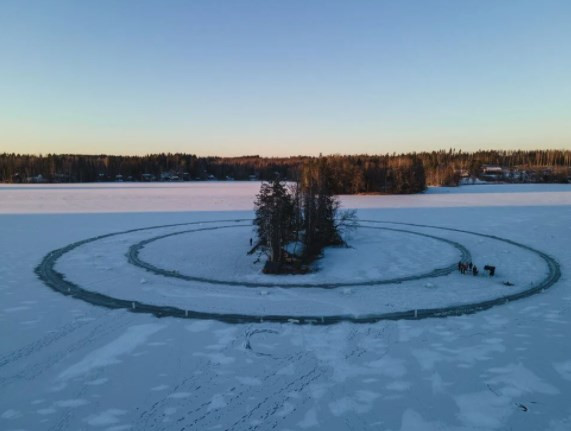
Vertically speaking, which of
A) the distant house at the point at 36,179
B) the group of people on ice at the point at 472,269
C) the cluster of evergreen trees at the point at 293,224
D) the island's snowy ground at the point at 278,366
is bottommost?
the island's snowy ground at the point at 278,366

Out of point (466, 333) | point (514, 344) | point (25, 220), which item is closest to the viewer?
point (514, 344)

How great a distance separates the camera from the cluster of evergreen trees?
86.4ft

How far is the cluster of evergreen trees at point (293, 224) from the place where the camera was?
26.3 metres

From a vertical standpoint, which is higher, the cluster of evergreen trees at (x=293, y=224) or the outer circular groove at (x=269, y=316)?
the cluster of evergreen trees at (x=293, y=224)

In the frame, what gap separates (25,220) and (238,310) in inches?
1569

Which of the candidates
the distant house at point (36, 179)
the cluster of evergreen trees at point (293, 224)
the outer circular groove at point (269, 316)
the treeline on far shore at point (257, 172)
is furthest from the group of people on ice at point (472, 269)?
the distant house at point (36, 179)

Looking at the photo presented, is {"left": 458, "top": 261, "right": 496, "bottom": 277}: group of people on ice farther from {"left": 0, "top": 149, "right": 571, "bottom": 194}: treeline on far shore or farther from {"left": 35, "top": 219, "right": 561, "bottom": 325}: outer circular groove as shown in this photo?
{"left": 0, "top": 149, "right": 571, "bottom": 194}: treeline on far shore

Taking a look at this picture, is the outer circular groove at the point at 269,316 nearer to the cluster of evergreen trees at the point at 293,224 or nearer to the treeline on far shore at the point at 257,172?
the cluster of evergreen trees at the point at 293,224

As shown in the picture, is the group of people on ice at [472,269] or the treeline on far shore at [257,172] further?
the treeline on far shore at [257,172]

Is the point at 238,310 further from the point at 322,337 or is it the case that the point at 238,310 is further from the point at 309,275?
the point at 309,275

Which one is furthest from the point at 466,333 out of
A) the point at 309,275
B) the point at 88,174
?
the point at 88,174

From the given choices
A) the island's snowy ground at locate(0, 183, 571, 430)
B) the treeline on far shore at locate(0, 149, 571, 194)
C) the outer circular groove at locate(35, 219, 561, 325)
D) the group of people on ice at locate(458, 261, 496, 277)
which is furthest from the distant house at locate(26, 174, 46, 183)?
the group of people on ice at locate(458, 261, 496, 277)

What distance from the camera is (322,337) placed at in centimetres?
1498

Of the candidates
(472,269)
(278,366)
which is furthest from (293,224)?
(278,366)
